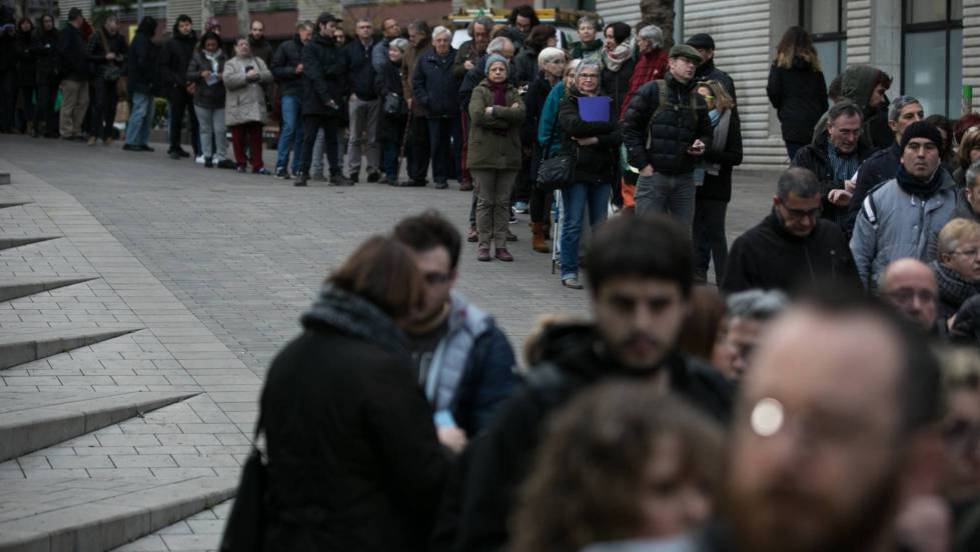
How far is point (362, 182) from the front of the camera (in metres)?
20.7

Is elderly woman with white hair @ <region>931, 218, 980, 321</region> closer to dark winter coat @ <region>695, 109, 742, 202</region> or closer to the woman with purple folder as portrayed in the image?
dark winter coat @ <region>695, 109, 742, 202</region>

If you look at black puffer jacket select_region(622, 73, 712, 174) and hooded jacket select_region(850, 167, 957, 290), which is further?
black puffer jacket select_region(622, 73, 712, 174)

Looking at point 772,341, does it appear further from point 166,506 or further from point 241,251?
point 241,251

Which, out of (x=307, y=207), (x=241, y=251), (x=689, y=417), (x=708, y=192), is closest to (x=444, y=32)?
(x=307, y=207)

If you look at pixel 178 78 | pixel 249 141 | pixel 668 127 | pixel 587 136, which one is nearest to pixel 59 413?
pixel 668 127

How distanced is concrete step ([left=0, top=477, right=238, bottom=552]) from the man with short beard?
18.0ft

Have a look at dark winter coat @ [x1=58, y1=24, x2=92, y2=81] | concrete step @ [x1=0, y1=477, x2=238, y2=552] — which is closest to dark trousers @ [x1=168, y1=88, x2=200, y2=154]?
dark winter coat @ [x1=58, y1=24, x2=92, y2=81]

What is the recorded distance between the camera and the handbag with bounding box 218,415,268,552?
14.8 feet

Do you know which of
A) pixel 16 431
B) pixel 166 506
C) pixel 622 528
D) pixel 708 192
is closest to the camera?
pixel 622 528

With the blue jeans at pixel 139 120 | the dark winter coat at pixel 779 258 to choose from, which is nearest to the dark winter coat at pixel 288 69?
the blue jeans at pixel 139 120

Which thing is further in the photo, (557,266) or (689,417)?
(557,266)

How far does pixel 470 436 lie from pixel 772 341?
302cm

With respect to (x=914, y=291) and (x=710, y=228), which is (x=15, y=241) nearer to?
(x=710, y=228)

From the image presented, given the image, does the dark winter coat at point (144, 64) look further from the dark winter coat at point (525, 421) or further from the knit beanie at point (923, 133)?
the dark winter coat at point (525, 421)
